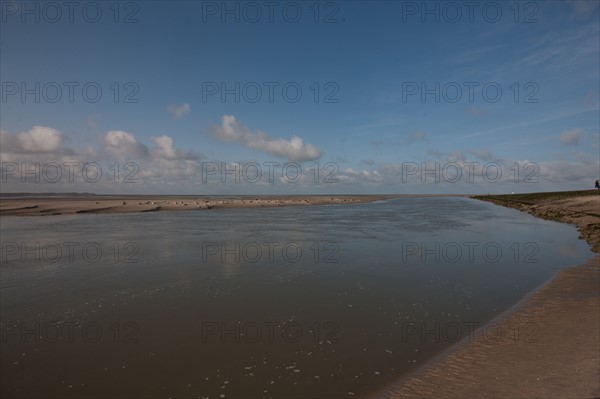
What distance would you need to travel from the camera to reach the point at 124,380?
271 inches

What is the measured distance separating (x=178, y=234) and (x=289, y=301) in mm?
19324

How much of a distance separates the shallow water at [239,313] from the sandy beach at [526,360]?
0.44 metres

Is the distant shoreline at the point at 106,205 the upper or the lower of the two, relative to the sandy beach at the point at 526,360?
upper

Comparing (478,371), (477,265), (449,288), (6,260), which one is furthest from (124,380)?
(477,265)

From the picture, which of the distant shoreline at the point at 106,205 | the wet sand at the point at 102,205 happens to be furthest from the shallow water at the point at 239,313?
the wet sand at the point at 102,205

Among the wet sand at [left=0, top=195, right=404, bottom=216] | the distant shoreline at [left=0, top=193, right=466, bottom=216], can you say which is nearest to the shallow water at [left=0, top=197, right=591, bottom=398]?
the distant shoreline at [left=0, top=193, right=466, bottom=216]

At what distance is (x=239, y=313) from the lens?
10.5m

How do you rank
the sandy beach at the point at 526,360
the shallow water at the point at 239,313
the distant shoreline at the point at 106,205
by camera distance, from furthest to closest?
the distant shoreline at the point at 106,205 < the shallow water at the point at 239,313 < the sandy beach at the point at 526,360

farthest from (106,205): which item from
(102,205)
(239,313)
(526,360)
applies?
(526,360)

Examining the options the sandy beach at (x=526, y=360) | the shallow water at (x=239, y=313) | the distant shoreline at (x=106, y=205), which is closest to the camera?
the sandy beach at (x=526, y=360)

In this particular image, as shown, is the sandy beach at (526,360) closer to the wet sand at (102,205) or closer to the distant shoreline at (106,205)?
the distant shoreline at (106,205)

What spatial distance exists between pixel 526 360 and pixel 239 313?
25.1ft

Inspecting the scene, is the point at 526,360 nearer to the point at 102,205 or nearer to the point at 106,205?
the point at 106,205

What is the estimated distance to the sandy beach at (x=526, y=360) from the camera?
20.8 feet
